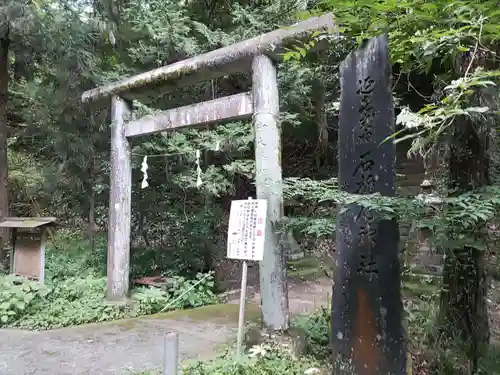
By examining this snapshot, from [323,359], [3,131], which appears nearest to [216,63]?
[323,359]

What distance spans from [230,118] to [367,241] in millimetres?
2744

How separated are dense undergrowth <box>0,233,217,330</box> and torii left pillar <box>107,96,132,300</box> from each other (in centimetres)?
40

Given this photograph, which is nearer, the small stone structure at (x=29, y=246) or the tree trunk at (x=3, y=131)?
the small stone structure at (x=29, y=246)

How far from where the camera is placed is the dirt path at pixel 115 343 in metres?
4.00

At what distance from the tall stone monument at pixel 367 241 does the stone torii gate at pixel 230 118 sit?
3.34ft

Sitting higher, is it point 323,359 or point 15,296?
point 15,296

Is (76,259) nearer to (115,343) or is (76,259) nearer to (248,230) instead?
(115,343)

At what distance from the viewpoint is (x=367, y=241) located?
9.45 feet

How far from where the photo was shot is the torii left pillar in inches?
250

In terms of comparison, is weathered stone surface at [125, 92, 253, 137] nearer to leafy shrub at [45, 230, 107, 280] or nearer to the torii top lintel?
the torii top lintel

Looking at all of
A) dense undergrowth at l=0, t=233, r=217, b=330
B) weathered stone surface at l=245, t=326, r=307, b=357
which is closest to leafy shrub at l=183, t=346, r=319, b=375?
weathered stone surface at l=245, t=326, r=307, b=357

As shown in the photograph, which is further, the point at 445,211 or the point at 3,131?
the point at 3,131

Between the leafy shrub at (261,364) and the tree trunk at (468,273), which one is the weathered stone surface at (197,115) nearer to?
the tree trunk at (468,273)

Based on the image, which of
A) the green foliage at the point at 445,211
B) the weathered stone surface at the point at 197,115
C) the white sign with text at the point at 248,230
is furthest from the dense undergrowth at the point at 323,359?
the weathered stone surface at the point at 197,115
